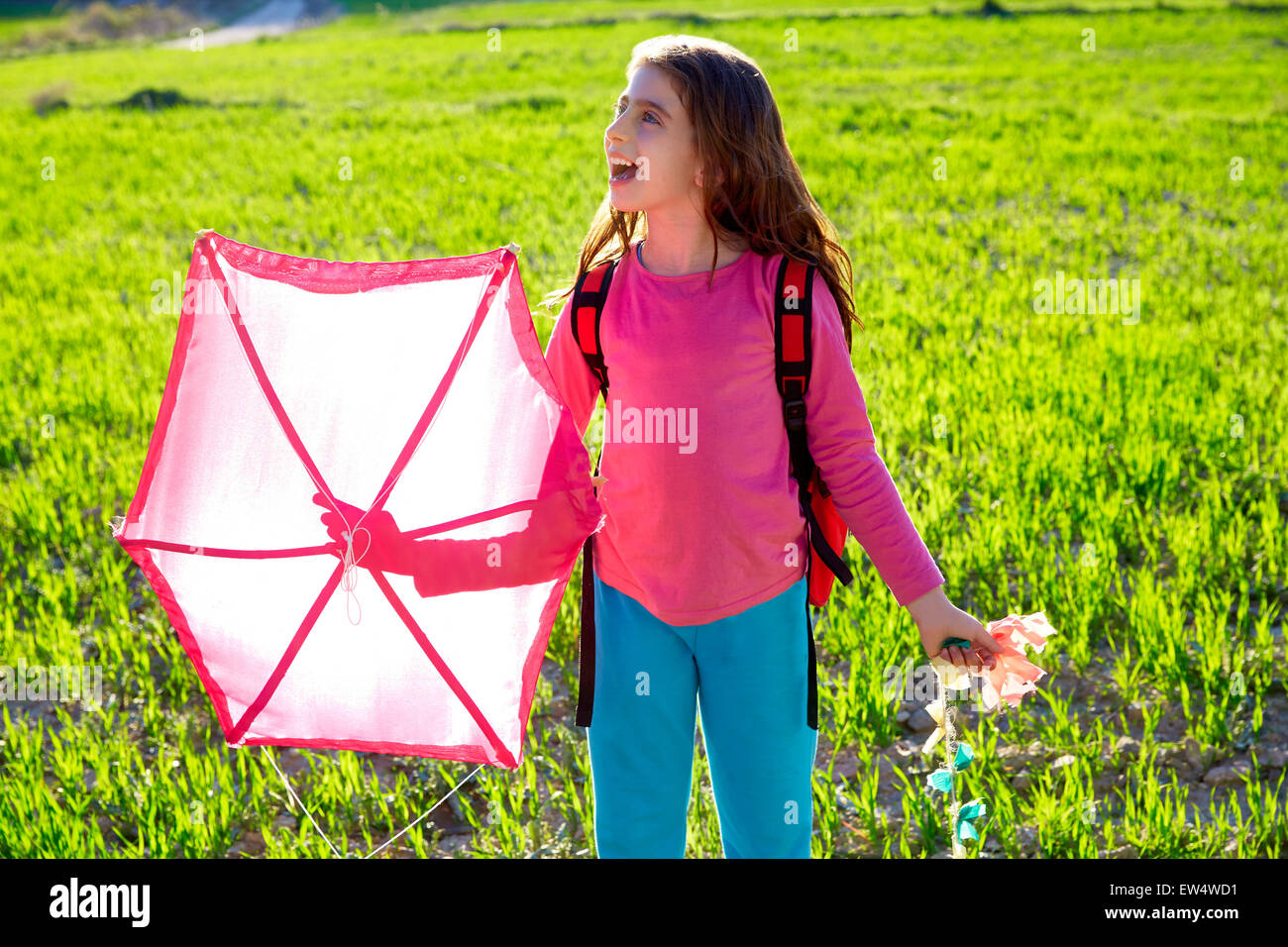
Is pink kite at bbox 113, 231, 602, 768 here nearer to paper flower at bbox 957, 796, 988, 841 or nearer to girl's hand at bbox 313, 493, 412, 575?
girl's hand at bbox 313, 493, 412, 575

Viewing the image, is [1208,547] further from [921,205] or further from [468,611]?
[921,205]

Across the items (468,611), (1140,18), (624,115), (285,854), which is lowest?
(285,854)

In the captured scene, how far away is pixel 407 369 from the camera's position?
6.09ft

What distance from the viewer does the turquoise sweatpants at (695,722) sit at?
5.88ft

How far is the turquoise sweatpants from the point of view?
5.88 ft

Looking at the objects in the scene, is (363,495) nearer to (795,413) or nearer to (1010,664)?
(795,413)

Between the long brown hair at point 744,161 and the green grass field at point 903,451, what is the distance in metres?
1.47

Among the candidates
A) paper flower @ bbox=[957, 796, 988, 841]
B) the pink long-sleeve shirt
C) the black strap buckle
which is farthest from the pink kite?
paper flower @ bbox=[957, 796, 988, 841]

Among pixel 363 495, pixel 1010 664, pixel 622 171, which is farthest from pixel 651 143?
pixel 1010 664

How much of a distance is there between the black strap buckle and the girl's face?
1.27 feet

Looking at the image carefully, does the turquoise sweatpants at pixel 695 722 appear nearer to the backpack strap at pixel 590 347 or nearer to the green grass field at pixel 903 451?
the backpack strap at pixel 590 347

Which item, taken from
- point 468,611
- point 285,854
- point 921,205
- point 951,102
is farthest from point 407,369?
point 951,102
